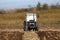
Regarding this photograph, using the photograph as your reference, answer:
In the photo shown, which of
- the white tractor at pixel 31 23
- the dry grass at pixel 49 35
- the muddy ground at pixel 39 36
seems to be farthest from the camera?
the white tractor at pixel 31 23

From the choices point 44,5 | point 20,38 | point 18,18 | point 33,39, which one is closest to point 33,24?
point 20,38

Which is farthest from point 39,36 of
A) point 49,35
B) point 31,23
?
point 31,23

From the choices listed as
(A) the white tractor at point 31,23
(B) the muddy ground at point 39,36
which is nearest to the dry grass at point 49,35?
(B) the muddy ground at point 39,36

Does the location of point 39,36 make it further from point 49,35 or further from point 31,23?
point 31,23

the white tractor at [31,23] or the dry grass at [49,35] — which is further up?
the white tractor at [31,23]

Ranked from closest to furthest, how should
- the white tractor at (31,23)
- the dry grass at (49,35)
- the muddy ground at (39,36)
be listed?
the dry grass at (49,35) < the muddy ground at (39,36) < the white tractor at (31,23)

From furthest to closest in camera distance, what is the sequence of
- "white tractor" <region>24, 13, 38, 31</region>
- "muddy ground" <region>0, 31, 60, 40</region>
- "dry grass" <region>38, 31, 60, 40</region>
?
"white tractor" <region>24, 13, 38, 31</region> < "muddy ground" <region>0, 31, 60, 40</region> < "dry grass" <region>38, 31, 60, 40</region>

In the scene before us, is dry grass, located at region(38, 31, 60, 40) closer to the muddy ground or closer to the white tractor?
the muddy ground

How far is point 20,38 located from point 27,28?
282 centimetres

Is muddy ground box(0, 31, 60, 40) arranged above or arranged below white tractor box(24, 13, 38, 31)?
below

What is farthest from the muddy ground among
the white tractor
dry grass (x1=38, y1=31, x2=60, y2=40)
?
the white tractor

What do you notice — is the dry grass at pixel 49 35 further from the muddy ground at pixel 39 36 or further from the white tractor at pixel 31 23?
the white tractor at pixel 31 23

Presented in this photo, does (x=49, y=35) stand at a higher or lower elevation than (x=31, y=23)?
lower

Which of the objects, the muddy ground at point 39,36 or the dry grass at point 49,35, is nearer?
the dry grass at point 49,35
